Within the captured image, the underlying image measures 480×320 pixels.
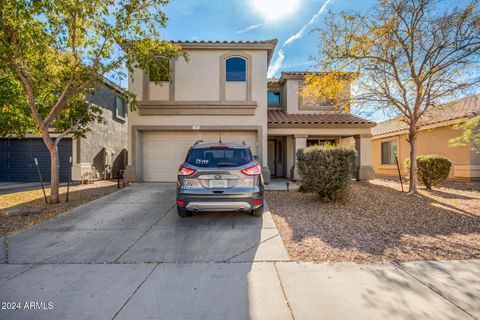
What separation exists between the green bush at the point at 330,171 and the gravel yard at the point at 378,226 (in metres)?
0.45

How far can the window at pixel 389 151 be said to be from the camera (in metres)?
16.8

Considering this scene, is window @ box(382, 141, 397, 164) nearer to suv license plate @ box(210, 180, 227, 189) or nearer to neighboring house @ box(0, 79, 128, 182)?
suv license plate @ box(210, 180, 227, 189)

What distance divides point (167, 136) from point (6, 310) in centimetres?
883

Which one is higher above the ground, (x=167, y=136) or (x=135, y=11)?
(x=135, y=11)

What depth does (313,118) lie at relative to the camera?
12523 mm

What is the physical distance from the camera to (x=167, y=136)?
1095 cm

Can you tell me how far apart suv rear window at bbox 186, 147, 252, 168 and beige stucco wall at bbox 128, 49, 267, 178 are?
17.3 feet

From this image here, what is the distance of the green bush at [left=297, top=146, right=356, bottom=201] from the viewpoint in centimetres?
680

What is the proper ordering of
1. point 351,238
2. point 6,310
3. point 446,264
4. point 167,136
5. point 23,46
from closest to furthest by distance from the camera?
point 6,310 → point 446,264 → point 351,238 → point 23,46 → point 167,136

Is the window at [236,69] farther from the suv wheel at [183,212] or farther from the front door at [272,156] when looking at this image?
the suv wheel at [183,212]

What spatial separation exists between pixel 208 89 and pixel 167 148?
130 inches

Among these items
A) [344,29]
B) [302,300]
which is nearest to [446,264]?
[302,300]

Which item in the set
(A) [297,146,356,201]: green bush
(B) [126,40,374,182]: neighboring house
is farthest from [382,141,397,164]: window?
(A) [297,146,356,201]: green bush

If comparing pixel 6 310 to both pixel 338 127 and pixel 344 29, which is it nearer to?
pixel 344 29
